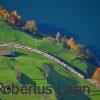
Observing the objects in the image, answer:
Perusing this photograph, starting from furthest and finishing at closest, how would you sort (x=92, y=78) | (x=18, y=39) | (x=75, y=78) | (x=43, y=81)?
(x=18, y=39)
(x=92, y=78)
(x=75, y=78)
(x=43, y=81)

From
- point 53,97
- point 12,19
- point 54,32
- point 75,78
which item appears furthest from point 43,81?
point 54,32

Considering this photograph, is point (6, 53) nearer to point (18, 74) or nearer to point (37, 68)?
point (37, 68)

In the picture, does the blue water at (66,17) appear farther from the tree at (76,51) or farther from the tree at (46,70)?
the tree at (46,70)

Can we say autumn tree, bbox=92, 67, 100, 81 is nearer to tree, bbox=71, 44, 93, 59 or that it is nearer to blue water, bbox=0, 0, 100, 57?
tree, bbox=71, 44, 93, 59

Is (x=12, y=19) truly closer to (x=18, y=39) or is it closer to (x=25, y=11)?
(x=18, y=39)

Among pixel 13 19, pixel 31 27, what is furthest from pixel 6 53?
pixel 13 19
